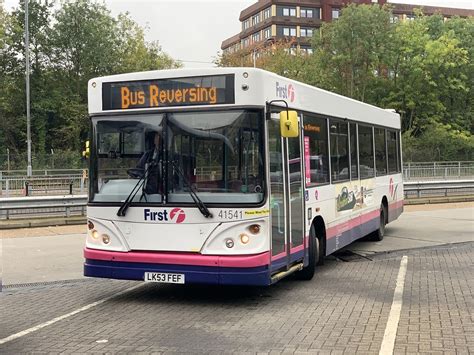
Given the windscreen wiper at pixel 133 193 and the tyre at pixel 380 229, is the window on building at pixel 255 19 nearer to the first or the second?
the tyre at pixel 380 229

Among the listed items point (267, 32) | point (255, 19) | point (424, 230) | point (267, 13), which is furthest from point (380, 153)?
point (255, 19)

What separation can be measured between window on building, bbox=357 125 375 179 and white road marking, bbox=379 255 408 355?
2.74 meters

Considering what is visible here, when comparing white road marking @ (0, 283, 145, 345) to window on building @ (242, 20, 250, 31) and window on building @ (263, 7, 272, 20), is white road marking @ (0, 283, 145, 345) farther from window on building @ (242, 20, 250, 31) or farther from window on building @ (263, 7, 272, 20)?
window on building @ (242, 20, 250, 31)

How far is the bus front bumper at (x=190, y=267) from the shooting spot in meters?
6.84

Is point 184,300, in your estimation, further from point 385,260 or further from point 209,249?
point 385,260

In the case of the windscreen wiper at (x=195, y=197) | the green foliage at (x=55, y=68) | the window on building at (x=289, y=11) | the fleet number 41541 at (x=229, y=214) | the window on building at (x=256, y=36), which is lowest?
the fleet number 41541 at (x=229, y=214)

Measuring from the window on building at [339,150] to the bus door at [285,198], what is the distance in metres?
1.69

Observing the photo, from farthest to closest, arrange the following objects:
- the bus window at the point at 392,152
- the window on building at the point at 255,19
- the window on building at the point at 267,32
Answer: the window on building at the point at 255,19 < the window on building at the point at 267,32 < the bus window at the point at 392,152

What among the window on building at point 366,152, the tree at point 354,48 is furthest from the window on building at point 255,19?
the window on building at point 366,152

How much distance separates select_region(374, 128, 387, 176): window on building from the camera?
12745 millimetres

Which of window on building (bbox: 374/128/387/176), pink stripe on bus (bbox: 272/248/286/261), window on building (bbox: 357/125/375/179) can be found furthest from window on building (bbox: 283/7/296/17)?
pink stripe on bus (bbox: 272/248/286/261)

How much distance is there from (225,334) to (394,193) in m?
9.66

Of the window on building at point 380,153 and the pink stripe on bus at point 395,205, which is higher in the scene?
the window on building at point 380,153

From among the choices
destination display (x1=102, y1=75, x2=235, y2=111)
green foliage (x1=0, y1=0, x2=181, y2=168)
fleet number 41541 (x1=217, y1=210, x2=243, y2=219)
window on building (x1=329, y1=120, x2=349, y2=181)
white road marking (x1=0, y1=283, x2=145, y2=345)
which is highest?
green foliage (x1=0, y1=0, x2=181, y2=168)
